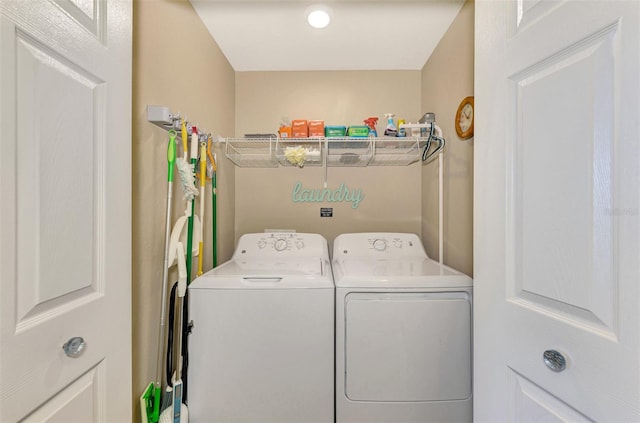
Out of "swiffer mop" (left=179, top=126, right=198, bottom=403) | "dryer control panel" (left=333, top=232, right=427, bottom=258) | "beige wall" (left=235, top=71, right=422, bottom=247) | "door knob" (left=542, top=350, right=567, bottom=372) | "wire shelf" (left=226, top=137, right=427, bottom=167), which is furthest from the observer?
"beige wall" (left=235, top=71, right=422, bottom=247)

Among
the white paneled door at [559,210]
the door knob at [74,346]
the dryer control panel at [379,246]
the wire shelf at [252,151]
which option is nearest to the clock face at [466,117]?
the white paneled door at [559,210]

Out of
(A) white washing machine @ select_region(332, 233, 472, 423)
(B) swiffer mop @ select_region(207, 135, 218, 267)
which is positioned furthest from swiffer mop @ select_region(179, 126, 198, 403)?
(A) white washing machine @ select_region(332, 233, 472, 423)

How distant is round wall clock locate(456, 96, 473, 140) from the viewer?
5.13 feet

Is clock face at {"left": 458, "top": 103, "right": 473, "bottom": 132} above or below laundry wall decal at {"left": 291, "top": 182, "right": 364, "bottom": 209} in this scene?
above

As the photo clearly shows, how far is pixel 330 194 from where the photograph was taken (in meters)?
2.38

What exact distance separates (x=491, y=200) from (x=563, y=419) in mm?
594

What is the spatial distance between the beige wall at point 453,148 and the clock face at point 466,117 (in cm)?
8

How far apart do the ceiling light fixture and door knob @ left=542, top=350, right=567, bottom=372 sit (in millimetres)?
1943

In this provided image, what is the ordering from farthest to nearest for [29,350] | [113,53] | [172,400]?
[172,400], [113,53], [29,350]

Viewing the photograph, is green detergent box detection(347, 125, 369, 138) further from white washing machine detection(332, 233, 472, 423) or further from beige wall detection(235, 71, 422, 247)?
white washing machine detection(332, 233, 472, 423)

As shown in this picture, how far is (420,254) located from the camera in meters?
1.98

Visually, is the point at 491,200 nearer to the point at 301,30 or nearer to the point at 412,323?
the point at 412,323

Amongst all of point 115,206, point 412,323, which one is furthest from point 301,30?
point 412,323

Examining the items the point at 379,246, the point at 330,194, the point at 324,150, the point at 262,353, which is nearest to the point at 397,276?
the point at 379,246
